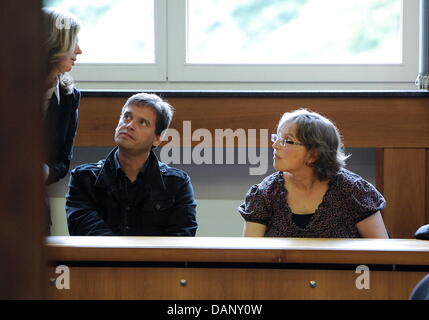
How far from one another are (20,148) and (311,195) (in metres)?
2.12

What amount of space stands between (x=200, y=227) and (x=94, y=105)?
29.7 inches

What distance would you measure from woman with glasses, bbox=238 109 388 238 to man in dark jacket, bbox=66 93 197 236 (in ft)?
0.87

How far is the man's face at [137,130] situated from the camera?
2561 millimetres

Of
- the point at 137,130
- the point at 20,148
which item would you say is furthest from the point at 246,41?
the point at 20,148

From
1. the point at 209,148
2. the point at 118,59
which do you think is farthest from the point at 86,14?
the point at 209,148

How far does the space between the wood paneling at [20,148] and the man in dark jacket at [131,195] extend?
219cm

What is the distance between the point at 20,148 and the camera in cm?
22

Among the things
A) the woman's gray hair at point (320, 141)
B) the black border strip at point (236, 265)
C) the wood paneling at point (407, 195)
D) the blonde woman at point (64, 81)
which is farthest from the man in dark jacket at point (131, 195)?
the wood paneling at point (407, 195)

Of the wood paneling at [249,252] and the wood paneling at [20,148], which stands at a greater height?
the wood paneling at [20,148]

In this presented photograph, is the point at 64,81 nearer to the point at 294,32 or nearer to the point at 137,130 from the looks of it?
the point at 137,130

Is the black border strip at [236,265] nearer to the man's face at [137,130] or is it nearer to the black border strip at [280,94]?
the man's face at [137,130]
